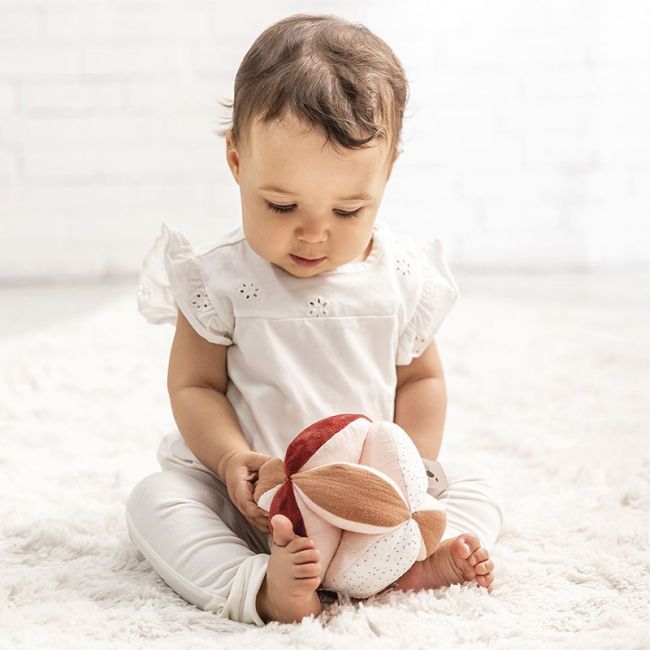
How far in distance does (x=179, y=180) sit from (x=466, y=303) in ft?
3.03

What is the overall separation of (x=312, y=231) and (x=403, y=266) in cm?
19

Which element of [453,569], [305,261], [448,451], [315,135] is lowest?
[448,451]

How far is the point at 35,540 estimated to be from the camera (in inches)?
41.2

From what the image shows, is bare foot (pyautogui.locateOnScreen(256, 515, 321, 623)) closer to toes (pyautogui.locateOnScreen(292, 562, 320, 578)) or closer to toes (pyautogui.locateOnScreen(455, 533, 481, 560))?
toes (pyautogui.locateOnScreen(292, 562, 320, 578))

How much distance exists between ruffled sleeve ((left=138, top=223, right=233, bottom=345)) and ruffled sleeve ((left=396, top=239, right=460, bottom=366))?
7.6 inches

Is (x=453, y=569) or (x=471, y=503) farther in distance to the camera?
(x=471, y=503)

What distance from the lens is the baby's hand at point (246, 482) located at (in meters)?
0.92

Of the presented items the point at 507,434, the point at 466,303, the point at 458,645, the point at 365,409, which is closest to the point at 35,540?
the point at 365,409

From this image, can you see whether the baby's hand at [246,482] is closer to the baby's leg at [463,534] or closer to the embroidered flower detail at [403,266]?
the baby's leg at [463,534]

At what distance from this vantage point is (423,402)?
3.67 feet

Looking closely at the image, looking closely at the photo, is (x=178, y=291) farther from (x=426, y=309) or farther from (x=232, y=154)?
(x=426, y=309)

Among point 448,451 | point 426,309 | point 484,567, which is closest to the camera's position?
point 484,567

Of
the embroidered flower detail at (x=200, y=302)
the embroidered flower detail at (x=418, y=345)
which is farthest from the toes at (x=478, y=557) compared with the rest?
the embroidered flower detail at (x=200, y=302)

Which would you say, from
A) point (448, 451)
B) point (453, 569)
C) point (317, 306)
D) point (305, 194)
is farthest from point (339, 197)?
point (448, 451)
